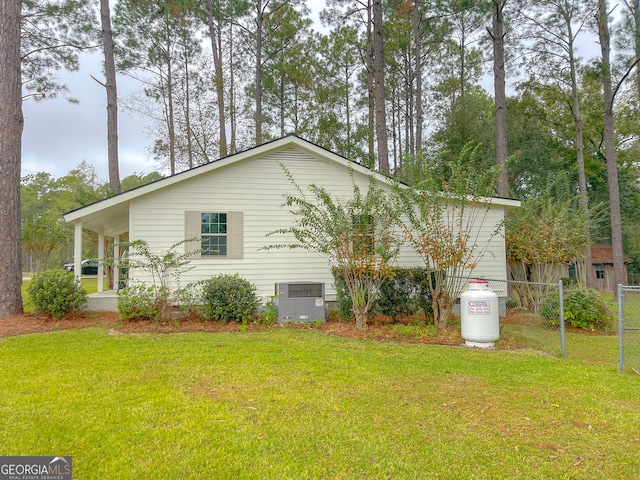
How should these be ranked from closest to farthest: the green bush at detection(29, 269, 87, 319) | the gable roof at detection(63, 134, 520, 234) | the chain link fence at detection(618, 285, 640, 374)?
the chain link fence at detection(618, 285, 640, 374) < the green bush at detection(29, 269, 87, 319) < the gable roof at detection(63, 134, 520, 234)

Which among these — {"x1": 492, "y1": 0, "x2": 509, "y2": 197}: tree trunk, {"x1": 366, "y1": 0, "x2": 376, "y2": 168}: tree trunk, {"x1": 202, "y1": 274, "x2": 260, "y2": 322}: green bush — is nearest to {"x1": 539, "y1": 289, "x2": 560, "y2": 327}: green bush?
{"x1": 492, "y1": 0, "x2": 509, "y2": 197}: tree trunk

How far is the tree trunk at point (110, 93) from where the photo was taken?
516 inches

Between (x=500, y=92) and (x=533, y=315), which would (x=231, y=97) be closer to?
(x=500, y=92)

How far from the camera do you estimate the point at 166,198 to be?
8.40 meters

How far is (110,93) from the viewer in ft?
43.7

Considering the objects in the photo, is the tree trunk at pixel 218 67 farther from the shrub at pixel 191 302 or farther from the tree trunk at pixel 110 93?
the shrub at pixel 191 302

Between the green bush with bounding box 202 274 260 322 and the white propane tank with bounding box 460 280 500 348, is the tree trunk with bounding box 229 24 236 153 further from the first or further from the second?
the white propane tank with bounding box 460 280 500 348

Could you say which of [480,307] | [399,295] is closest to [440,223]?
[399,295]

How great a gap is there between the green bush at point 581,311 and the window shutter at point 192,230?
25.0 feet

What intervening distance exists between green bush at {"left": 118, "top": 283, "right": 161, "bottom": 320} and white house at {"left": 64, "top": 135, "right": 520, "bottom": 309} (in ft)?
2.52

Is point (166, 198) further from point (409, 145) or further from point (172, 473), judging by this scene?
point (409, 145)

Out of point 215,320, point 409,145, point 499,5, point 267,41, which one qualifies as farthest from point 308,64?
point 215,320

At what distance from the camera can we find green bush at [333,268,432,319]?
25.2ft

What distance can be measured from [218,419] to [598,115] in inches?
1096
